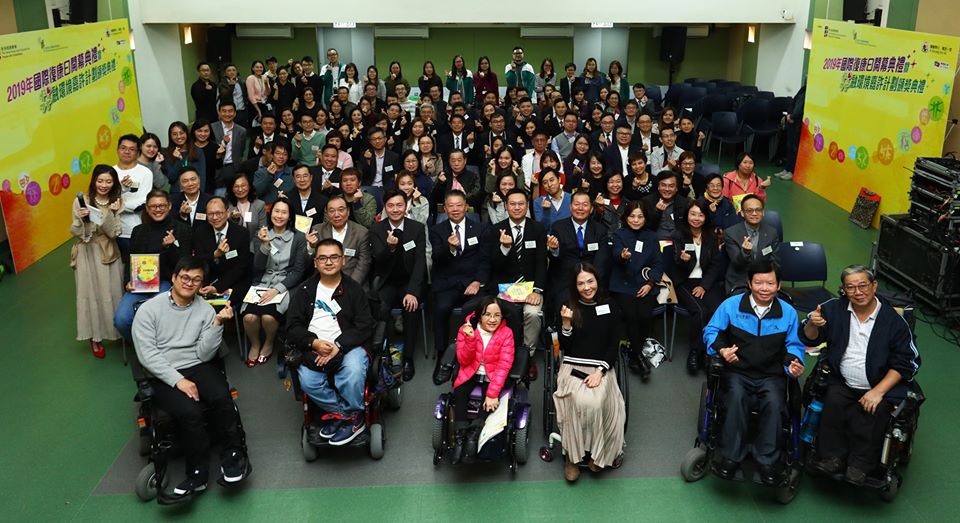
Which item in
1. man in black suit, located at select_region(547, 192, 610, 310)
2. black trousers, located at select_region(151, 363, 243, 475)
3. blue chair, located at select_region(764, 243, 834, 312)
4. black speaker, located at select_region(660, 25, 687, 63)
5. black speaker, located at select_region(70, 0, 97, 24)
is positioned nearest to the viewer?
black trousers, located at select_region(151, 363, 243, 475)

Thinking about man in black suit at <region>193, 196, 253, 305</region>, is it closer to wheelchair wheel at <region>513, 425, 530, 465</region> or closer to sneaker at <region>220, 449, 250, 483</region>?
sneaker at <region>220, 449, 250, 483</region>

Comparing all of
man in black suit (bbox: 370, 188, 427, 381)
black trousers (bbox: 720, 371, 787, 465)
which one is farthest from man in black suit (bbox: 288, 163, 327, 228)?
black trousers (bbox: 720, 371, 787, 465)

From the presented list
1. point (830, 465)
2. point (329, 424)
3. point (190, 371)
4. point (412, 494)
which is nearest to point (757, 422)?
point (830, 465)

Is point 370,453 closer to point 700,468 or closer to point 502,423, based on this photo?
point 502,423

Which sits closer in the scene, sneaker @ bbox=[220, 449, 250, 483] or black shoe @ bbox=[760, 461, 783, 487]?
black shoe @ bbox=[760, 461, 783, 487]

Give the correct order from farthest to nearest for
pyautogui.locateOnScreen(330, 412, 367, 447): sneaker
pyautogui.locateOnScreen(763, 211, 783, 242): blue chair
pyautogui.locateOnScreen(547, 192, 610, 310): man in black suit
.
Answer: pyautogui.locateOnScreen(763, 211, 783, 242): blue chair
pyautogui.locateOnScreen(547, 192, 610, 310): man in black suit
pyautogui.locateOnScreen(330, 412, 367, 447): sneaker

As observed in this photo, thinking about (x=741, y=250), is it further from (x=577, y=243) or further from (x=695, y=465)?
(x=695, y=465)

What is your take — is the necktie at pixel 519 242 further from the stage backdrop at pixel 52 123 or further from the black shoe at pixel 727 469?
the stage backdrop at pixel 52 123

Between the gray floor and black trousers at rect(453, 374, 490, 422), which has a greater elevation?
black trousers at rect(453, 374, 490, 422)

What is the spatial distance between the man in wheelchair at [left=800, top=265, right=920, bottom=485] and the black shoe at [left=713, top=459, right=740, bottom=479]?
438 millimetres

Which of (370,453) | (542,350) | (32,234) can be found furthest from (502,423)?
(32,234)

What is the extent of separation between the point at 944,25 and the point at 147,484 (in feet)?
28.3

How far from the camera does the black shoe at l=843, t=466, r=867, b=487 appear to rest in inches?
164

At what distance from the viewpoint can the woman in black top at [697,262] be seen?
236 inches
